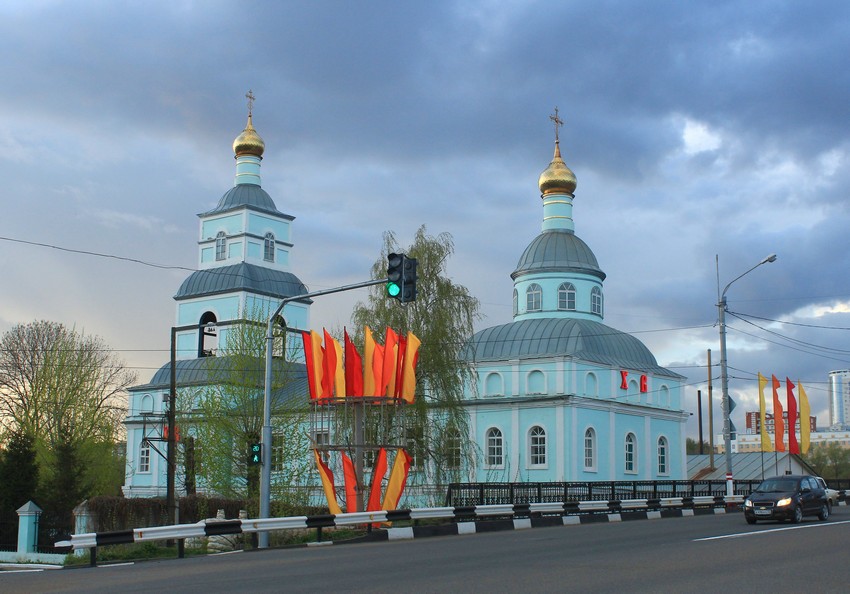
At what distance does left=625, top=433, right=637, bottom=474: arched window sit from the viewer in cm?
5088

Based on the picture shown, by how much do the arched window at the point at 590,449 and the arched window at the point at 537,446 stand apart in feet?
6.59

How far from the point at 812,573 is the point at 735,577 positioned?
124 cm

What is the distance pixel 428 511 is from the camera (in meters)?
23.9

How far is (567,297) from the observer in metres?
54.0

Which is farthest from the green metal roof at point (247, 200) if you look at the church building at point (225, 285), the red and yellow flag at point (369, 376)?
the red and yellow flag at point (369, 376)

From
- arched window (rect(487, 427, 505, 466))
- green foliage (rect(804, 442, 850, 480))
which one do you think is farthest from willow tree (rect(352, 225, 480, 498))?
green foliage (rect(804, 442, 850, 480))

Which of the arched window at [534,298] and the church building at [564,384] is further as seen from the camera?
the arched window at [534,298]

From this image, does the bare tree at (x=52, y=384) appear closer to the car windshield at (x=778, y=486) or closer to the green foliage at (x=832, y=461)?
the car windshield at (x=778, y=486)

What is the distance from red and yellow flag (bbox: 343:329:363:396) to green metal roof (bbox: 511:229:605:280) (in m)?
29.1

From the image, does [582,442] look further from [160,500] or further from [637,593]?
[637,593]

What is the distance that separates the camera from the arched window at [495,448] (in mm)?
49094

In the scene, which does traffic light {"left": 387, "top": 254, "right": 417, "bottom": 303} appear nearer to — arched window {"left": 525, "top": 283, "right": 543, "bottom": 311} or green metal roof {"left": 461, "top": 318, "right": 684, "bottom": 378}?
green metal roof {"left": 461, "top": 318, "right": 684, "bottom": 378}

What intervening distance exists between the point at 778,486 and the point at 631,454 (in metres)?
26.7

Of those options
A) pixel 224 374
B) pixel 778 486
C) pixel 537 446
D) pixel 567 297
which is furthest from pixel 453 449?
pixel 567 297
